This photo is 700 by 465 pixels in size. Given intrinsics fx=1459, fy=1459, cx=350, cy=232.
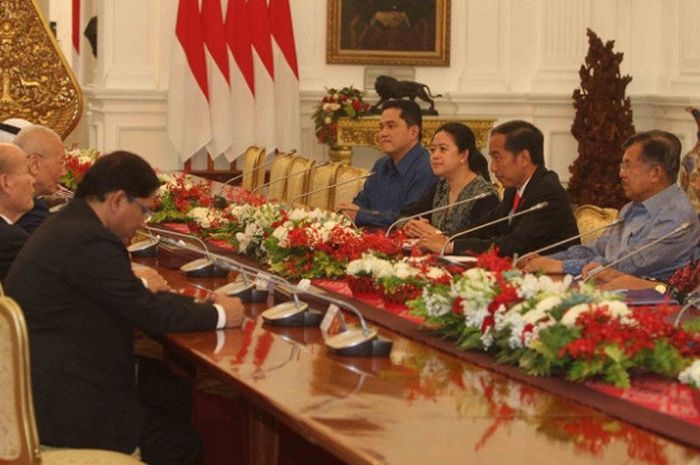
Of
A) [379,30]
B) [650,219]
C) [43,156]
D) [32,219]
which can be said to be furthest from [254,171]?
[650,219]

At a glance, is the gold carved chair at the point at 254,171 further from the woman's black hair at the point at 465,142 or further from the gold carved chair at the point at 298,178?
the woman's black hair at the point at 465,142

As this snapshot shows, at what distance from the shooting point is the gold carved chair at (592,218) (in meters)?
6.12

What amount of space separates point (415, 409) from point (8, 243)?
2388 millimetres

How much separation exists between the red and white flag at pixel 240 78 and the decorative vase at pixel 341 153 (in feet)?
2.58

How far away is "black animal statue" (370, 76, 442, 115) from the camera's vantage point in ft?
38.4

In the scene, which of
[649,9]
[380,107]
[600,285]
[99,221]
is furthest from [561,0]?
[99,221]

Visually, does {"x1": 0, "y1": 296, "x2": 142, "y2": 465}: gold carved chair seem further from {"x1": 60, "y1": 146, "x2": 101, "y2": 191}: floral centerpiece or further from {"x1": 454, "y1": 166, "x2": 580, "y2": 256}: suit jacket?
{"x1": 60, "y1": 146, "x2": 101, "y2": 191}: floral centerpiece

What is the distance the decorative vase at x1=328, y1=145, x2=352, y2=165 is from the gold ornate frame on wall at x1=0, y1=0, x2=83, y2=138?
2265 millimetres

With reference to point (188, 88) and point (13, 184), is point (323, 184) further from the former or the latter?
point (188, 88)

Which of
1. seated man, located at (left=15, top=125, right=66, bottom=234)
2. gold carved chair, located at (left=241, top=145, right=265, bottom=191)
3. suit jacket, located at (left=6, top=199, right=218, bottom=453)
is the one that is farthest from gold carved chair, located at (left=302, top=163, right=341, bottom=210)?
A: suit jacket, located at (left=6, top=199, right=218, bottom=453)

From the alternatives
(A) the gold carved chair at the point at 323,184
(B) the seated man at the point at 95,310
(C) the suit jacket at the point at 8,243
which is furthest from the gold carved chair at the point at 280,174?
(B) the seated man at the point at 95,310

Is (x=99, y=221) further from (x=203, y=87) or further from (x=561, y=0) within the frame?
(x=561, y=0)

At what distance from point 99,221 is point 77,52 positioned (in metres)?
10.8

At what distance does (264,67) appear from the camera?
12266mm
